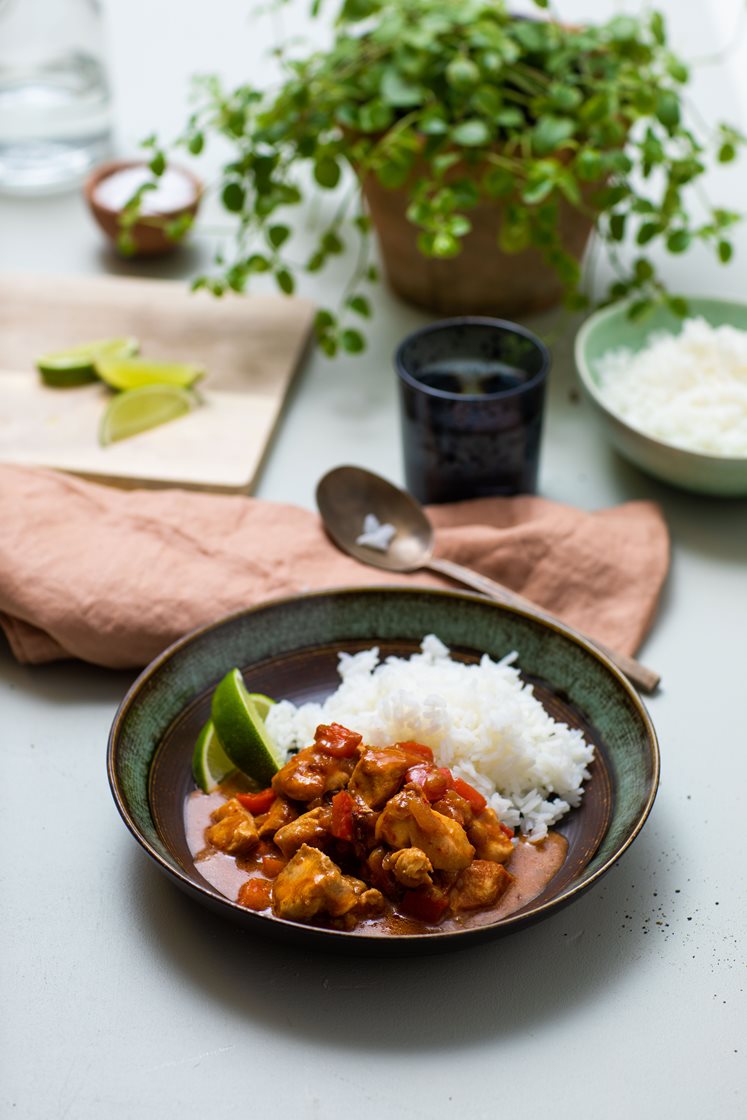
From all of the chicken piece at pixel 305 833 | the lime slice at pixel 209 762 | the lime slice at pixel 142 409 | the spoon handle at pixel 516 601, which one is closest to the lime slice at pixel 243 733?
the lime slice at pixel 209 762

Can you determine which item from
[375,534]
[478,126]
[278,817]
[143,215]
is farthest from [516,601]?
[143,215]

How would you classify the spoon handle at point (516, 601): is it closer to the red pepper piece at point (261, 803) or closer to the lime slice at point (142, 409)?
the red pepper piece at point (261, 803)

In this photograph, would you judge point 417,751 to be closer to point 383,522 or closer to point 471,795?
point 471,795

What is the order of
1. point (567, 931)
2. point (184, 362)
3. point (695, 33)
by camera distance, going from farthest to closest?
point (695, 33) < point (184, 362) < point (567, 931)

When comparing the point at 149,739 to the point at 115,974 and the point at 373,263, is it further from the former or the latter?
the point at 373,263

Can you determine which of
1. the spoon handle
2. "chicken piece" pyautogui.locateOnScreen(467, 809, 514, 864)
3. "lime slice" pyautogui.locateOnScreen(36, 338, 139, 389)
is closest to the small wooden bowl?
"lime slice" pyautogui.locateOnScreen(36, 338, 139, 389)

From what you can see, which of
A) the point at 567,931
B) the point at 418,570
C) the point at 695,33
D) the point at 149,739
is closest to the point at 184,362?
the point at 418,570
